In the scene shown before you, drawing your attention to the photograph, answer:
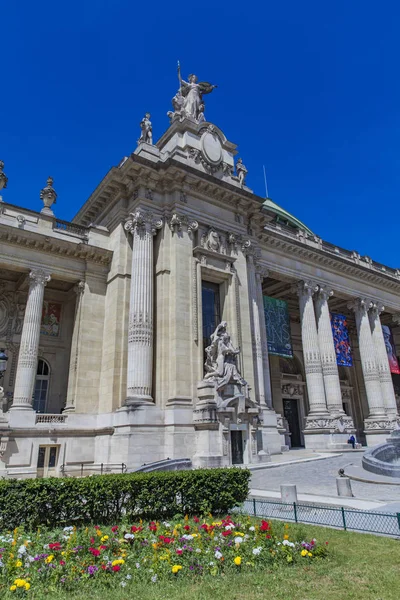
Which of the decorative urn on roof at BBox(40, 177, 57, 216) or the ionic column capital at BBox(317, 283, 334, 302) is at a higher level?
the decorative urn on roof at BBox(40, 177, 57, 216)

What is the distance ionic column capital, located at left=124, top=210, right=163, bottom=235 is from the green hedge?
1662cm

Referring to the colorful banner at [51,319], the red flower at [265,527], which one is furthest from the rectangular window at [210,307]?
the red flower at [265,527]

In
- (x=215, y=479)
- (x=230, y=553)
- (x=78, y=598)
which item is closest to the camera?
(x=78, y=598)

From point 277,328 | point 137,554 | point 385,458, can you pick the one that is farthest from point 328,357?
point 137,554

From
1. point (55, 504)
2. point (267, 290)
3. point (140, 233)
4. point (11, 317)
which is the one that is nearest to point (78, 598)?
point (55, 504)

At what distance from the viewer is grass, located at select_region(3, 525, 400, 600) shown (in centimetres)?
570

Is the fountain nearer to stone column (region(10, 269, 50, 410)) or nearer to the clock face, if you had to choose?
stone column (region(10, 269, 50, 410))

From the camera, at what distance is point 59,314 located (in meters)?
27.4

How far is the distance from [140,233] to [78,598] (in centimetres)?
2055

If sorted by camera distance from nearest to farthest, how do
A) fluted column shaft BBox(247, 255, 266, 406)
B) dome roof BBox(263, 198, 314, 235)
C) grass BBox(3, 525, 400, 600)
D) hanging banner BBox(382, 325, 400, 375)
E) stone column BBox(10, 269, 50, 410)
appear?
grass BBox(3, 525, 400, 600) < stone column BBox(10, 269, 50, 410) < fluted column shaft BBox(247, 255, 266, 406) < hanging banner BBox(382, 325, 400, 375) < dome roof BBox(263, 198, 314, 235)

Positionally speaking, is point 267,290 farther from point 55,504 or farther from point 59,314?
point 55,504

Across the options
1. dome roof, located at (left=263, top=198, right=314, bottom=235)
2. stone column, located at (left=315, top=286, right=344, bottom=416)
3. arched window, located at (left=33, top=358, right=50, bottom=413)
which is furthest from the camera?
dome roof, located at (left=263, top=198, right=314, bottom=235)

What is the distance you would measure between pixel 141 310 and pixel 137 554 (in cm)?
1632

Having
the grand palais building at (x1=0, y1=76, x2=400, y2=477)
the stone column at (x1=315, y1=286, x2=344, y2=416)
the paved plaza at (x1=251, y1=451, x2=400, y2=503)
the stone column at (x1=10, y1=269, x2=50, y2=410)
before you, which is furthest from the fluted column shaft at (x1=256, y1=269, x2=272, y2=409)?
the stone column at (x1=10, y1=269, x2=50, y2=410)
